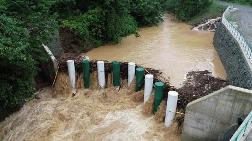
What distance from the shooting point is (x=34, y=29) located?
14109 millimetres

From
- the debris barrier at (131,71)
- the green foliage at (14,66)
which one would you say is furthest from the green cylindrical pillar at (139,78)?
the green foliage at (14,66)

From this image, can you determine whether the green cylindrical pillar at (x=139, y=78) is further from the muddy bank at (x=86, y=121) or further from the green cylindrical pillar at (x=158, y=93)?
the green cylindrical pillar at (x=158, y=93)

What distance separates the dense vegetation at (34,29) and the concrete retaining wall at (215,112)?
246 inches

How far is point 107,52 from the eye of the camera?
73.5ft

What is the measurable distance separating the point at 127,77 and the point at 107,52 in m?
6.14

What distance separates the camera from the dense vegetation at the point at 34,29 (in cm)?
1194

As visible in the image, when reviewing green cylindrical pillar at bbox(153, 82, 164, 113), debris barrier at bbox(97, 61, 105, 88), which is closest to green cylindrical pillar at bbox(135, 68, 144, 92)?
green cylindrical pillar at bbox(153, 82, 164, 113)

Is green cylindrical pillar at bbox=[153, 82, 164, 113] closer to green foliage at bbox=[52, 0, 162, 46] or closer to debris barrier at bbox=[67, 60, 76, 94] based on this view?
debris barrier at bbox=[67, 60, 76, 94]

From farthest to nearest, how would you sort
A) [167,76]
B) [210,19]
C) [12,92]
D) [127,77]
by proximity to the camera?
1. [210,19]
2. [167,76]
3. [127,77]
4. [12,92]

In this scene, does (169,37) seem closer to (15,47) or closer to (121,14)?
(121,14)

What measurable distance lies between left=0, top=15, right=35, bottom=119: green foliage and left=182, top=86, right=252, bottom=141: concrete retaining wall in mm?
6170

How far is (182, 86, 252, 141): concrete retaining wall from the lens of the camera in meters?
11.3

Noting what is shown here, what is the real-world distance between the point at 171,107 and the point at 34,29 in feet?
21.6

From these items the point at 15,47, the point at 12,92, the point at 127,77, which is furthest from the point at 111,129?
the point at 15,47
